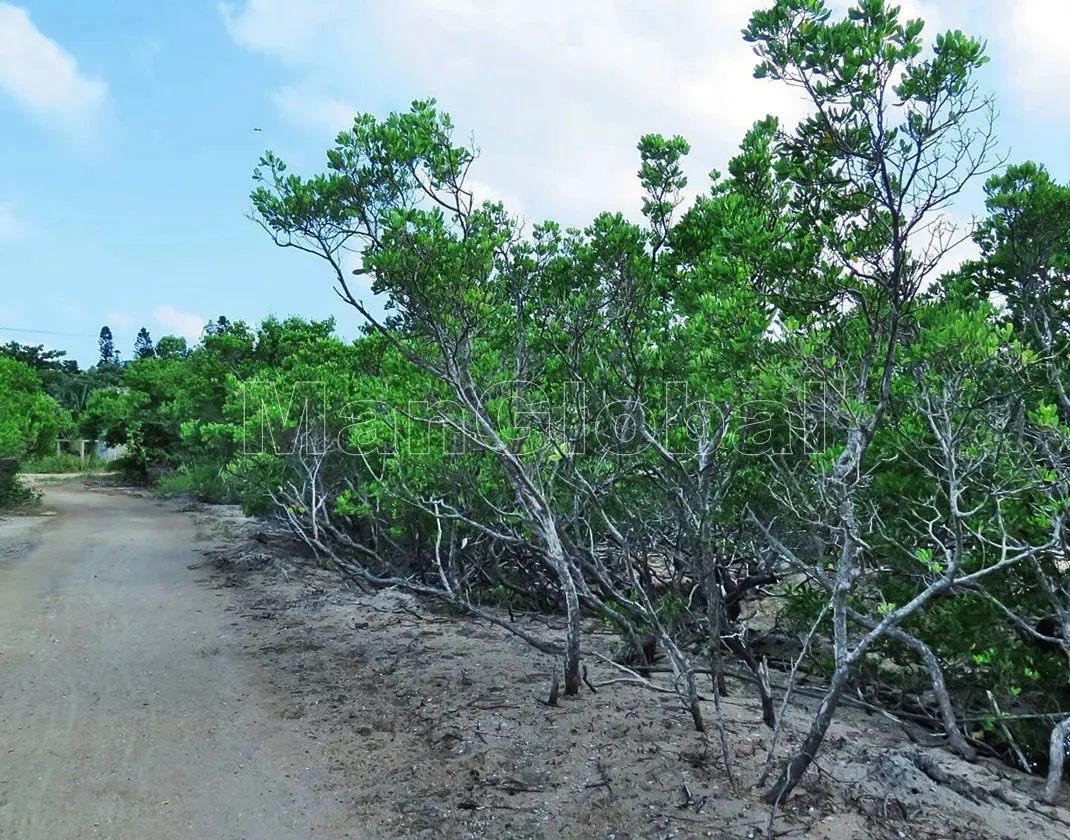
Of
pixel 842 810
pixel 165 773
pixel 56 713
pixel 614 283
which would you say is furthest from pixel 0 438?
pixel 842 810

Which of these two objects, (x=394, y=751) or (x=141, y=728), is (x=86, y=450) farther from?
(x=394, y=751)

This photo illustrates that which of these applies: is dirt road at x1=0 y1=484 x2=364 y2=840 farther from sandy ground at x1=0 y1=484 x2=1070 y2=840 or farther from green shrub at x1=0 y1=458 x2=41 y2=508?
green shrub at x1=0 y1=458 x2=41 y2=508

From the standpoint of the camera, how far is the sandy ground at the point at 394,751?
4434mm

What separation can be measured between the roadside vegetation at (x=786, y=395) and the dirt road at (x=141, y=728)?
82.5 inches

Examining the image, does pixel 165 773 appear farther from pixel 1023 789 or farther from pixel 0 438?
pixel 0 438

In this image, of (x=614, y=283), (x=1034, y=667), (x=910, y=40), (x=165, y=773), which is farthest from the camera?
(x=614, y=283)

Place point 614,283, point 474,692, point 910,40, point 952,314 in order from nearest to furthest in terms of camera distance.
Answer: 1. point 910,40
2. point 952,314
3. point 614,283
4. point 474,692

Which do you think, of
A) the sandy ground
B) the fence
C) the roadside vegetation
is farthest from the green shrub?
the fence

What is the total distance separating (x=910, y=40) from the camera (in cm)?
374

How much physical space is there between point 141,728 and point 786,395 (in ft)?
17.5

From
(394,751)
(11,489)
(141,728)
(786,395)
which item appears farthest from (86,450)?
(786,395)

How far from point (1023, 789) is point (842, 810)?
184 cm

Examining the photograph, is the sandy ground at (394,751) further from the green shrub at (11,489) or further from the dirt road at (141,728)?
the green shrub at (11,489)

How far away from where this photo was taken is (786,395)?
445 centimetres
